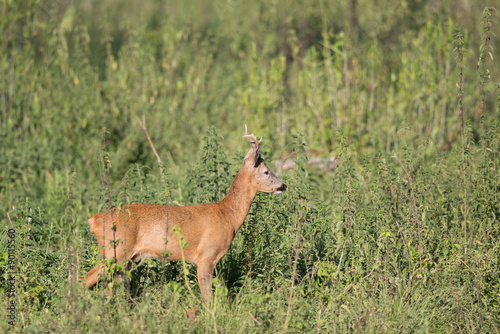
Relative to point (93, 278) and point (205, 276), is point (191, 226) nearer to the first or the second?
point (205, 276)

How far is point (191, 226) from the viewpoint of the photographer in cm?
473

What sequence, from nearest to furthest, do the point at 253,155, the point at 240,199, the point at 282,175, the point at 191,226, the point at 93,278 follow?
the point at 93,278, the point at 191,226, the point at 253,155, the point at 240,199, the point at 282,175

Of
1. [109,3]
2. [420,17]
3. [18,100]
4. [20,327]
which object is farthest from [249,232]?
[109,3]

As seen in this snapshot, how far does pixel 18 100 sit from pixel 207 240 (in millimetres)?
5249

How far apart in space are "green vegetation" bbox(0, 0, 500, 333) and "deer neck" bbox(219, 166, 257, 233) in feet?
1.13

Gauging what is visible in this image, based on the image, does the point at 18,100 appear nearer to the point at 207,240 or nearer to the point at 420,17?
the point at 207,240

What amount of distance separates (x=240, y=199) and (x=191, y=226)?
503mm

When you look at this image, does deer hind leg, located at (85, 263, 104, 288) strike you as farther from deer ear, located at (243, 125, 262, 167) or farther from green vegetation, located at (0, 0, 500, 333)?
deer ear, located at (243, 125, 262, 167)

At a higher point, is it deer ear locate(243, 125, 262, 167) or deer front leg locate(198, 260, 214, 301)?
deer ear locate(243, 125, 262, 167)

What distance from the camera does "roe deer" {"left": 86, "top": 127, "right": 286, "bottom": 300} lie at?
4.56 meters

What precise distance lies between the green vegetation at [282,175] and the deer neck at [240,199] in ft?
1.13
